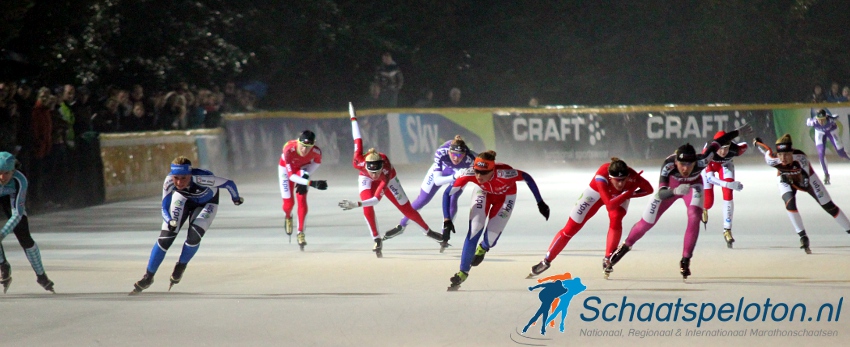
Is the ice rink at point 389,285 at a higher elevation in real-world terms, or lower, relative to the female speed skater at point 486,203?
lower

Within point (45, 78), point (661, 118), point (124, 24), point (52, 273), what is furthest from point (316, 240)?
point (661, 118)

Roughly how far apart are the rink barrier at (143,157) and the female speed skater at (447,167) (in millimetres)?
8152

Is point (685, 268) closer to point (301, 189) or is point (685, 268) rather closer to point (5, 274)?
point (301, 189)

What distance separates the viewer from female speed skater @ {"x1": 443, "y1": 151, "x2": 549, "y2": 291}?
35.0 feet

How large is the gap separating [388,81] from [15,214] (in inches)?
821

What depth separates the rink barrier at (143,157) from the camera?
2072 cm

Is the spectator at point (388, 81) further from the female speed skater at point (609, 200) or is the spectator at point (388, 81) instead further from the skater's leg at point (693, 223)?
the skater's leg at point (693, 223)

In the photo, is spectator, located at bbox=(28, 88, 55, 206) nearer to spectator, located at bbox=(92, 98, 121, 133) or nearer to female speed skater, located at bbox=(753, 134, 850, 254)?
spectator, located at bbox=(92, 98, 121, 133)

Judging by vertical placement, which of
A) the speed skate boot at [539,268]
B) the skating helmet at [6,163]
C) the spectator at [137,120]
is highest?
the skating helmet at [6,163]

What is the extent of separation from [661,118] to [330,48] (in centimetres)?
924

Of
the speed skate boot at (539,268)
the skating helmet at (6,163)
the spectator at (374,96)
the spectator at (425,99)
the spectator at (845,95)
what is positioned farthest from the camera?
the spectator at (425,99)

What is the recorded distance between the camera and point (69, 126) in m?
18.9

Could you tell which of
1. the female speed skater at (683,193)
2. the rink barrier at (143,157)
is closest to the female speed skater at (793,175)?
the female speed skater at (683,193)

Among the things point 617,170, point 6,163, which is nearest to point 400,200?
point 617,170
